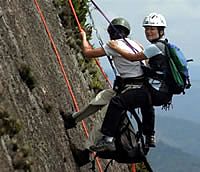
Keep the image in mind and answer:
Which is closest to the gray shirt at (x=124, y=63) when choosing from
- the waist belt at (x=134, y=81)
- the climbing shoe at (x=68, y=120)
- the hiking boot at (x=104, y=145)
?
the waist belt at (x=134, y=81)

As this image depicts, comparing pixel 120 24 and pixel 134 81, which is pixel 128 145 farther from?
pixel 120 24

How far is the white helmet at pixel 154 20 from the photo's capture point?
1025 centimetres

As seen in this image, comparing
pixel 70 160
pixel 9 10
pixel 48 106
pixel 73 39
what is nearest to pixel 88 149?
pixel 70 160

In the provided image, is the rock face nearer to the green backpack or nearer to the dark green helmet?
the dark green helmet

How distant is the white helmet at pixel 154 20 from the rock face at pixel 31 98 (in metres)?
2.21

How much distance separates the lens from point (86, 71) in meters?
16.7

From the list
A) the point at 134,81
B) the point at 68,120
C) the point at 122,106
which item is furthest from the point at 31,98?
the point at 134,81

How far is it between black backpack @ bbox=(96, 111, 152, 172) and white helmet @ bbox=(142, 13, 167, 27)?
1.75m

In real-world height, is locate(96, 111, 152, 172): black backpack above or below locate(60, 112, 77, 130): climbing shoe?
below

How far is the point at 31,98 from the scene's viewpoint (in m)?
9.93

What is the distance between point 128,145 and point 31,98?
2.27 m

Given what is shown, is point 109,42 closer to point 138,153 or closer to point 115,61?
point 115,61

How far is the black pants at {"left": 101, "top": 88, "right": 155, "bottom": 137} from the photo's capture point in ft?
34.5

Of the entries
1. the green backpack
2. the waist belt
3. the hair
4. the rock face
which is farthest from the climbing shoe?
the green backpack
